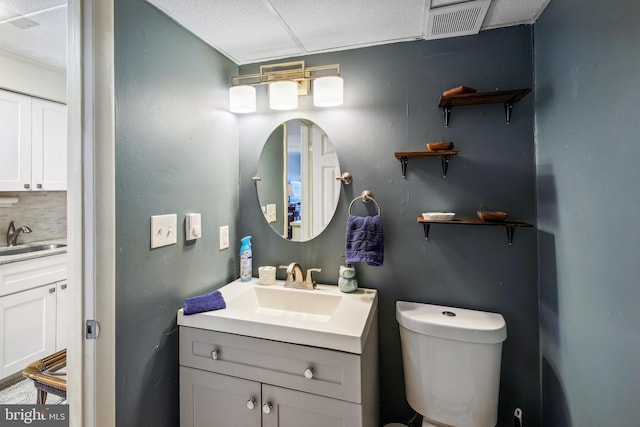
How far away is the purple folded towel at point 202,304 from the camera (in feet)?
4.00

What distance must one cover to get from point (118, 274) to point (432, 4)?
156 cm

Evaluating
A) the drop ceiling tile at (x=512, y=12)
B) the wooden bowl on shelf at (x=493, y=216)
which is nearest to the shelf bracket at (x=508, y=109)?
the drop ceiling tile at (x=512, y=12)

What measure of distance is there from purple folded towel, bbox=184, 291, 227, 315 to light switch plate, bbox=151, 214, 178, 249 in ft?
0.87

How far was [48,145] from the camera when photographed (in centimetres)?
235

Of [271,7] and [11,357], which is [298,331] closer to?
[271,7]

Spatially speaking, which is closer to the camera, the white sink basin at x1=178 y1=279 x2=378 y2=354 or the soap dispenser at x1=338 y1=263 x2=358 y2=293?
the white sink basin at x1=178 y1=279 x2=378 y2=354

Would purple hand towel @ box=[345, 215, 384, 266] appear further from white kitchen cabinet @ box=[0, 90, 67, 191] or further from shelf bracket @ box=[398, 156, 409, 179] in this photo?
white kitchen cabinet @ box=[0, 90, 67, 191]

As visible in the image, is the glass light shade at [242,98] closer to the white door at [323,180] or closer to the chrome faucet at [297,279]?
the white door at [323,180]

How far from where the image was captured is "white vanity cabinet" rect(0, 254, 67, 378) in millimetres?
1964

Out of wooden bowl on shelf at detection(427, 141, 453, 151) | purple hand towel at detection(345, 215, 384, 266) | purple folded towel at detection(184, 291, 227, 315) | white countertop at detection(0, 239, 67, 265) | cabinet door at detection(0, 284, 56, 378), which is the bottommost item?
cabinet door at detection(0, 284, 56, 378)

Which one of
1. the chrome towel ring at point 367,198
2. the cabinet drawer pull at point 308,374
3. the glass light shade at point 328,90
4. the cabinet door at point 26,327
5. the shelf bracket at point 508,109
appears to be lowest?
the cabinet door at point 26,327

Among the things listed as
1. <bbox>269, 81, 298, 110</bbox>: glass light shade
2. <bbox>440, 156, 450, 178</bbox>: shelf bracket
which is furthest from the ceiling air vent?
<bbox>269, 81, 298, 110</bbox>: glass light shade

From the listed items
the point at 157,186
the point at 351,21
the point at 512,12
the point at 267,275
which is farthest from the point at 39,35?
the point at 512,12

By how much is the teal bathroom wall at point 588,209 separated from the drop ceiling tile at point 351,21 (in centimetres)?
54
